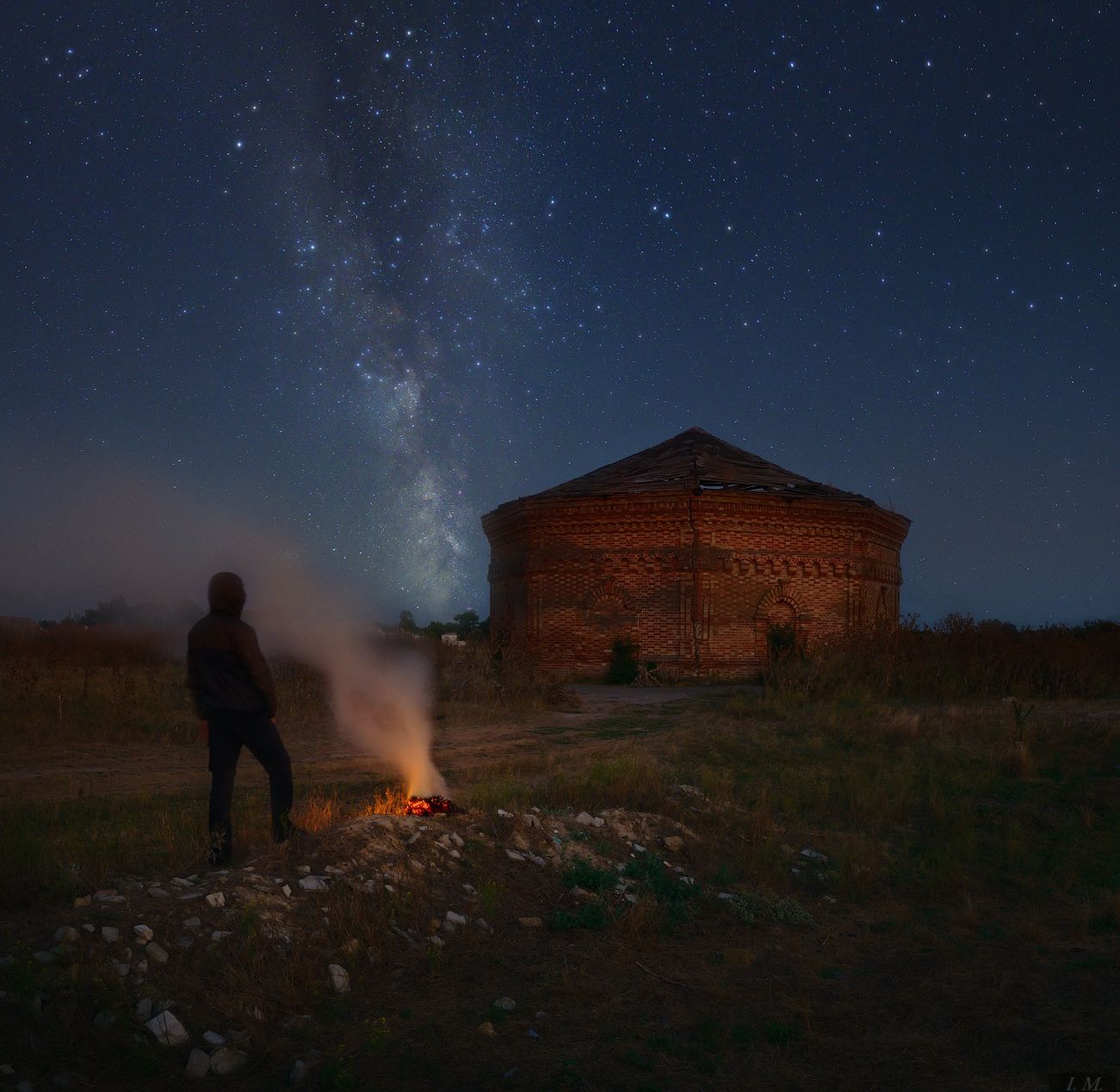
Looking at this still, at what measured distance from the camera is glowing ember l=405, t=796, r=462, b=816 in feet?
21.6

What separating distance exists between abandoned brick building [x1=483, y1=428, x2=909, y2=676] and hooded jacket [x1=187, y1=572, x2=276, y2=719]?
15554mm

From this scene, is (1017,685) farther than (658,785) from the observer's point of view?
Yes

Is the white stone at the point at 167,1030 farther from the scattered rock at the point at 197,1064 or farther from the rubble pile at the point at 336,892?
the scattered rock at the point at 197,1064

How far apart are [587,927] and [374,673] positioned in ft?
25.8

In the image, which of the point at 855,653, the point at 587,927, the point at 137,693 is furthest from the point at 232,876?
the point at 855,653

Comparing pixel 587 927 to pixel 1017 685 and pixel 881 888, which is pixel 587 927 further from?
pixel 1017 685

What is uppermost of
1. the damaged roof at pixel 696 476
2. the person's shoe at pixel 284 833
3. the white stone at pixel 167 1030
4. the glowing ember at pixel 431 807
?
the damaged roof at pixel 696 476

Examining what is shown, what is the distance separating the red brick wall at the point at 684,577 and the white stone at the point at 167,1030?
17.6m

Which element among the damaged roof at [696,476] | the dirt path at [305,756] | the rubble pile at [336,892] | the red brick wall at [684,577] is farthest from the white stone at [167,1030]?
the damaged roof at [696,476]

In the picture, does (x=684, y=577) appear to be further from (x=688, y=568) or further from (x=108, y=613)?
(x=108, y=613)

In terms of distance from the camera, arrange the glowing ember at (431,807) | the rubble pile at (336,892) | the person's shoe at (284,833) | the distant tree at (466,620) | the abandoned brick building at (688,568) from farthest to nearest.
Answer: the distant tree at (466,620), the abandoned brick building at (688,568), the glowing ember at (431,807), the person's shoe at (284,833), the rubble pile at (336,892)

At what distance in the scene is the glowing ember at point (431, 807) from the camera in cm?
Result: 657

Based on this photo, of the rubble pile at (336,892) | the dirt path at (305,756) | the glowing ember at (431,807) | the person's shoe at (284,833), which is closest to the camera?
the rubble pile at (336,892)

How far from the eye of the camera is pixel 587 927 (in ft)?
17.5
